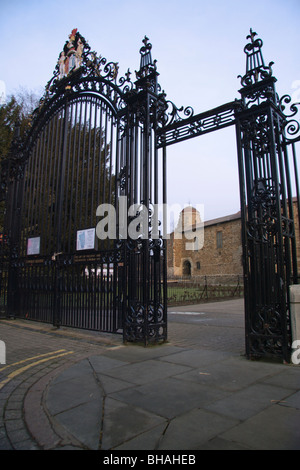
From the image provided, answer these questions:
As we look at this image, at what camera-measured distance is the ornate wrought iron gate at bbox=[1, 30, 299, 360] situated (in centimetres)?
498

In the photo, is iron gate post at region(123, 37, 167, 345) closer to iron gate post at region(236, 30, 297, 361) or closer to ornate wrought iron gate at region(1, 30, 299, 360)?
ornate wrought iron gate at region(1, 30, 299, 360)

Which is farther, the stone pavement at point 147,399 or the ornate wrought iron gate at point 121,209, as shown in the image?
the ornate wrought iron gate at point 121,209

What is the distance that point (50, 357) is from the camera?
17.3 feet

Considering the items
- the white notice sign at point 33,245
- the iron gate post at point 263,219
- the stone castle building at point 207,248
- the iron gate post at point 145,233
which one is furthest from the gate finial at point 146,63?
the stone castle building at point 207,248

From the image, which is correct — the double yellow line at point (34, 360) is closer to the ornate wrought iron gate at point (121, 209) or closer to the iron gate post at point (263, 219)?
the ornate wrought iron gate at point (121, 209)

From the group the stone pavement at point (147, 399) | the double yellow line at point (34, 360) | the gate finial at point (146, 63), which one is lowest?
the double yellow line at point (34, 360)

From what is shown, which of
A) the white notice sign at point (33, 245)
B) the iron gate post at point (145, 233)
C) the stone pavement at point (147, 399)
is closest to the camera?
the stone pavement at point (147, 399)

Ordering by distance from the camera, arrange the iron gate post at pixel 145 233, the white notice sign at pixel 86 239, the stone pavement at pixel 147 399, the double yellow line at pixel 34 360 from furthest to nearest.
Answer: the white notice sign at pixel 86 239 → the iron gate post at pixel 145 233 → the double yellow line at pixel 34 360 → the stone pavement at pixel 147 399

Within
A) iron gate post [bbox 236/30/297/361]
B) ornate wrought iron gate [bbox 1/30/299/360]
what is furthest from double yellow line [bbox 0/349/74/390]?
iron gate post [bbox 236/30/297/361]

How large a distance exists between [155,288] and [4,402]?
3227mm

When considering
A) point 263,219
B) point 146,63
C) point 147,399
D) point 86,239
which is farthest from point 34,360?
point 146,63

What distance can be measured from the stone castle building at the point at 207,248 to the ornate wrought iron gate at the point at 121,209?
2896 centimetres

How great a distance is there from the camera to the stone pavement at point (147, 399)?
2.41m
